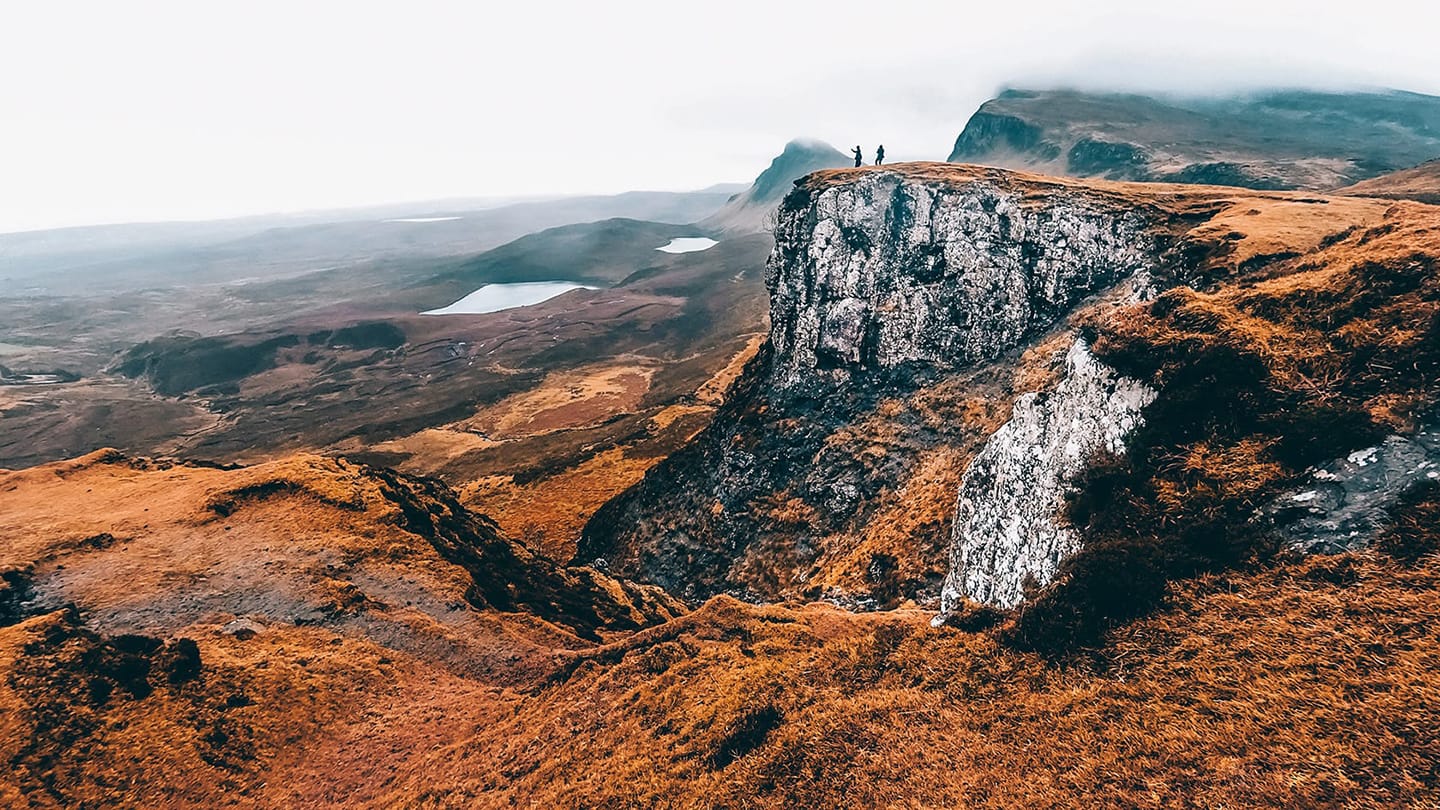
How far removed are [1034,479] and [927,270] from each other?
41.1 meters

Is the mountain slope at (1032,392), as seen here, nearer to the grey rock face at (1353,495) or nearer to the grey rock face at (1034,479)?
the grey rock face at (1034,479)

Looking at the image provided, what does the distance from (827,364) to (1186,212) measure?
122ft

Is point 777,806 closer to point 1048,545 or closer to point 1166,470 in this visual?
point 1048,545

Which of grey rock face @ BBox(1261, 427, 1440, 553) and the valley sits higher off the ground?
grey rock face @ BBox(1261, 427, 1440, 553)

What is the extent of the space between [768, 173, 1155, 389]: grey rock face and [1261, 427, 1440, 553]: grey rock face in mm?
41351

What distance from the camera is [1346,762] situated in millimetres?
12031

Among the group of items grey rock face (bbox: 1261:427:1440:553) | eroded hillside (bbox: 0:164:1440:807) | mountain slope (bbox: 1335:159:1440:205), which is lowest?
eroded hillside (bbox: 0:164:1440:807)

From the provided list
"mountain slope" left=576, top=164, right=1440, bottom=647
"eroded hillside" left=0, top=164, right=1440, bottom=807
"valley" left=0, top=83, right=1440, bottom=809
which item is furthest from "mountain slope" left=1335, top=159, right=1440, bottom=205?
"eroded hillside" left=0, top=164, right=1440, bottom=807

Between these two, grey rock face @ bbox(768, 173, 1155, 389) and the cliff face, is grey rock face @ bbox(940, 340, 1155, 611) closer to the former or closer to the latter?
the cliff face

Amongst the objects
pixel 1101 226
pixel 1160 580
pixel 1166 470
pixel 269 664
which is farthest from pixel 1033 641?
pixel 1101 226

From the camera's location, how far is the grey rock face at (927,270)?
57.5 meters

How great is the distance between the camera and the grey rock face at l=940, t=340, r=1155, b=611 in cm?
2567

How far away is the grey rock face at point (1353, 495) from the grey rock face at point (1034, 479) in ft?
21.7

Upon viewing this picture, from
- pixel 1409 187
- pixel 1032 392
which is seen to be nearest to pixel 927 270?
pixel 1032 392
